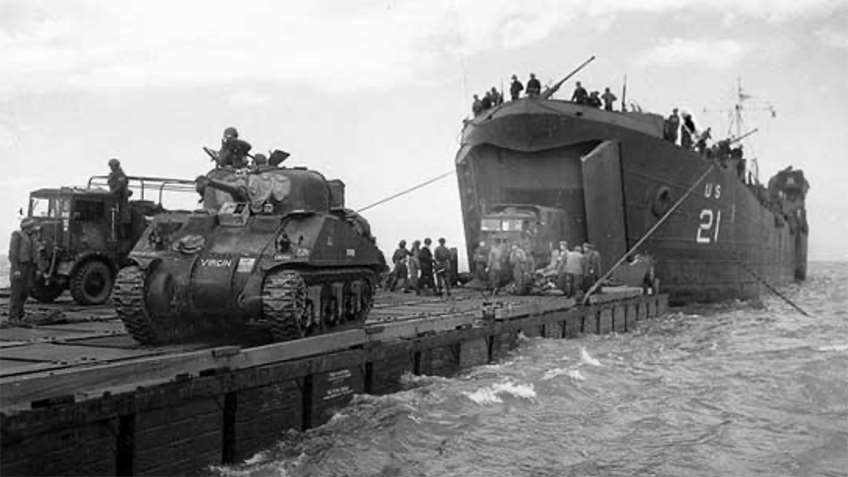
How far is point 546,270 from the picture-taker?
2333 centimetres

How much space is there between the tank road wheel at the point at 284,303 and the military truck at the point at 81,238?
31.1 ft

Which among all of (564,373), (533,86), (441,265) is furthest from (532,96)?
(564,373)

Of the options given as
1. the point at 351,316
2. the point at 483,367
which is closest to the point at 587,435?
the point at 351,316

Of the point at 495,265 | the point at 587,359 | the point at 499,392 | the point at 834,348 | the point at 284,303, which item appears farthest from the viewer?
the point at 495,265

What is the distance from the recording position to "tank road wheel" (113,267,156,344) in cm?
1016

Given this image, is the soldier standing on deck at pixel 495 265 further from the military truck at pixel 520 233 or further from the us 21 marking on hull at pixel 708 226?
the us 21 marking on hull at pixel 708 226

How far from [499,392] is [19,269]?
7.27 meters

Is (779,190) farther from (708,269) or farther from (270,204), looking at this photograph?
(270,204)

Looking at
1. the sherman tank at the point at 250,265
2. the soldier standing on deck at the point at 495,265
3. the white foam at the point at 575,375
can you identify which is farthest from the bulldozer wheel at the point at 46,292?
the white foam at the point at 575,375

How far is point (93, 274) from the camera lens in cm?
1844

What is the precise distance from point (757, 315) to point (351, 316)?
766 inches

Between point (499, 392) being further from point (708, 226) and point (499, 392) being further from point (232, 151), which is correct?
point (708, 226)

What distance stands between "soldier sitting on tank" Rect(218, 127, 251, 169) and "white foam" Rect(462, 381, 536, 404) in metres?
4.74

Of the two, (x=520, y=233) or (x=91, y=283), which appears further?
(x=520, y=233)
